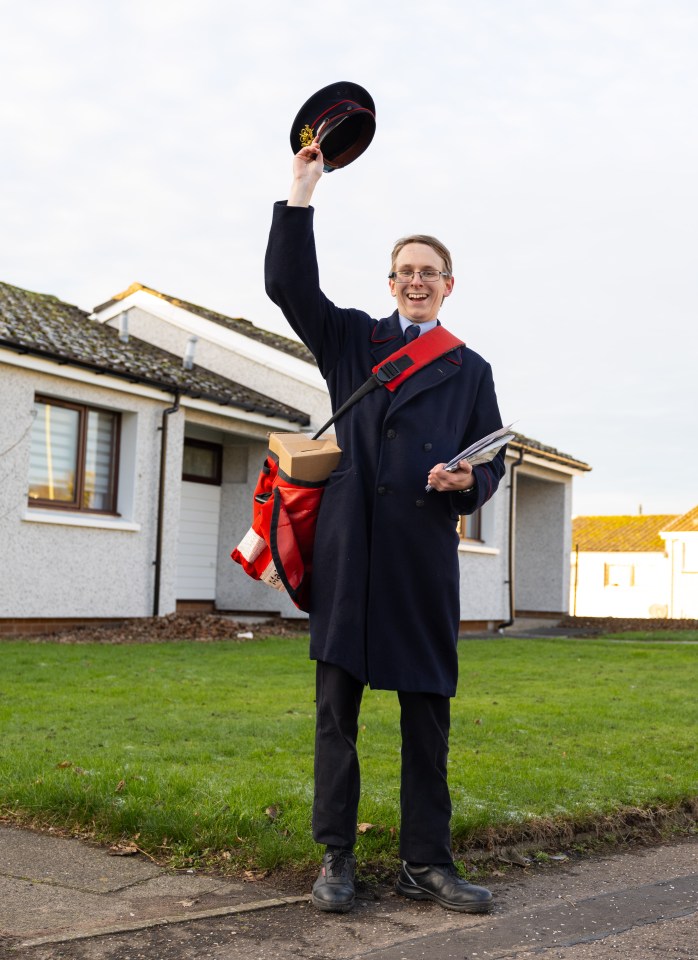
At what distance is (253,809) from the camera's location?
434 cm

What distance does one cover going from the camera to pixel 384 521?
3707 millimetres

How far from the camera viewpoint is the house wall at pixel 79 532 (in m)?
13.5

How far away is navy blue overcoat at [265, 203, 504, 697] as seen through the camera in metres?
3.65

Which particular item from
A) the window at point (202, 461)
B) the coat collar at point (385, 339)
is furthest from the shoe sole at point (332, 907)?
the window at point (202, 461)

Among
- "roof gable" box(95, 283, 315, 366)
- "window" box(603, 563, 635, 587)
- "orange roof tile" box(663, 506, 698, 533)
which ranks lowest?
"window" box(603, 563, 635, 587)

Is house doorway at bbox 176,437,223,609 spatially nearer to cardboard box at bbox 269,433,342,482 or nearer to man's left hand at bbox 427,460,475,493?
cardboard box at bbox 269,433,342,482

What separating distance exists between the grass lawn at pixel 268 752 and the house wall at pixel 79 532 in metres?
2.65

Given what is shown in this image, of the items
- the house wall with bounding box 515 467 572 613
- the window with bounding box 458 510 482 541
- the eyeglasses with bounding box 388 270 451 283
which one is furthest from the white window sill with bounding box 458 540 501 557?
the eyeglasses with bounding box 388 270 451 283

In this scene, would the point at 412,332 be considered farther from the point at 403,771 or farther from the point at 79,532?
the point at 79,532

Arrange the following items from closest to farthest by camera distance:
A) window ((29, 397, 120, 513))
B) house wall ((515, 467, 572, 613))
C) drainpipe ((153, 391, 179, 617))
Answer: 1. window ((29, 397, 120, 513))
2. drainpipe ((153, 391, 179, 617))
3. house wall ((515, 467, 572, 613))

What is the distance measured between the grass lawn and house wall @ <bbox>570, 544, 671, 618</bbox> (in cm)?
3987

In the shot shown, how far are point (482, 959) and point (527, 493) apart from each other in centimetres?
2242

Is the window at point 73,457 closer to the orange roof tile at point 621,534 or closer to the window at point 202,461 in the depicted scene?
the window at point 202,461

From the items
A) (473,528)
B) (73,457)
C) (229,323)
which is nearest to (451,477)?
(73,457)
